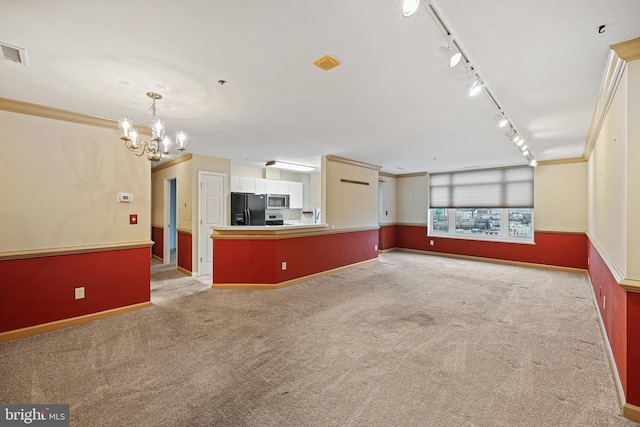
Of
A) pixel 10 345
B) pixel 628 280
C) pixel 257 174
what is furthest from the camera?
pixel 257 174

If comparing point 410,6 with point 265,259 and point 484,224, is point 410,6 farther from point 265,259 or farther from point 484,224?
point 484,224

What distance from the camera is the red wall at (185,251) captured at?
5.61 m

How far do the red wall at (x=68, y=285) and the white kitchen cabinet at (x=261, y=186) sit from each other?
3651 mm

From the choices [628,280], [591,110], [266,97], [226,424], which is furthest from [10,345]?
[591,110]

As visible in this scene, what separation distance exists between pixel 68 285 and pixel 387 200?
7579 millimetres

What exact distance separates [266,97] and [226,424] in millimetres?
2753

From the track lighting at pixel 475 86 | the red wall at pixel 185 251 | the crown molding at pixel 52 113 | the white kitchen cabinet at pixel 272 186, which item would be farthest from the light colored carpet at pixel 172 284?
the track lighting at pixel 475 86

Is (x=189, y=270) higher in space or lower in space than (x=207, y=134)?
lower

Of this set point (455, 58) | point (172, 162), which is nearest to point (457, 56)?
point (455, 58)

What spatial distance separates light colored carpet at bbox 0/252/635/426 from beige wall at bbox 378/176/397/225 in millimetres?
4622

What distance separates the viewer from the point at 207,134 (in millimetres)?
4125

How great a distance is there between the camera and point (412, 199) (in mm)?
8633

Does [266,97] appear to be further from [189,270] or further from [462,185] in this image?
[462,185]

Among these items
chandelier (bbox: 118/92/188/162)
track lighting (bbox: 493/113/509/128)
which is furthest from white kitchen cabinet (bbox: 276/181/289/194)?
track lighting (bbox: 493/113/509/128)
